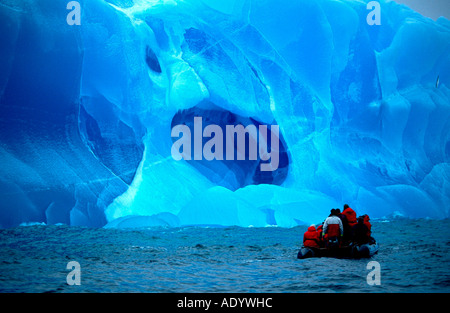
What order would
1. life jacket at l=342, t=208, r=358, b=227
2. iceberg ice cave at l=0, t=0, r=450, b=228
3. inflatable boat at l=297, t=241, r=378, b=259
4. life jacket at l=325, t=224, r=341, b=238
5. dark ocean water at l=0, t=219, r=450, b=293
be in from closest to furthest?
dark ocean water at l=0, t=219, r=450, b=293, inflatable boat at l=297, t=241, r=378, b=259, life jacket at l=325, t=224, r=341, b=238, life jacket at l=342, t=208, r=358, b=227, iceberg ice cave at l=0, t=0, r=450, b=228

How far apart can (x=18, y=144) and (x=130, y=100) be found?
280 centimetres

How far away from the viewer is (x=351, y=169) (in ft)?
38.3

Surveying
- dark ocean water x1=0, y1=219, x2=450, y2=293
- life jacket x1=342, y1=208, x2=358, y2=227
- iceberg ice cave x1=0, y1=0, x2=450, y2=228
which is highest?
iceberg ice cave x1=0, y1=0, x2=450, y2=228

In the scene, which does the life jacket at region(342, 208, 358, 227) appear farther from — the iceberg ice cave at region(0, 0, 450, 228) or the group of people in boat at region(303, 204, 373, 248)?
the iceberg ice cave at region(0, 0, 450, 228)

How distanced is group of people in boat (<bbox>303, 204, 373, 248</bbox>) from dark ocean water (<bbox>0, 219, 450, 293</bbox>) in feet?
1.05

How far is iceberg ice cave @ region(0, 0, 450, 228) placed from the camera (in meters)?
9.56

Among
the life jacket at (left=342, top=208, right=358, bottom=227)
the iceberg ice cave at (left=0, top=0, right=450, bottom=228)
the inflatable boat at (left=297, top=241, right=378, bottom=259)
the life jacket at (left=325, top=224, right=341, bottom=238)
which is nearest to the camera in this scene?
the inflatable boat at (left=297, top=241, right=378, bottom=259)

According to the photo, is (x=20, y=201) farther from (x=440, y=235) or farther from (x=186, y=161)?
(x=440, y=235)

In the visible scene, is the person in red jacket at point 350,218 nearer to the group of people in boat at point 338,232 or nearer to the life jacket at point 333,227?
the group of people in boat at point 338,232

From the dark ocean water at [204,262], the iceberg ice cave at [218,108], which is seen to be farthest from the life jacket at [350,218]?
the iceberg ice cave at [218,108]

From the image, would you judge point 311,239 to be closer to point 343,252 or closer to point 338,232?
point 338,232

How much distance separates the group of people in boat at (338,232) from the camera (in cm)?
722

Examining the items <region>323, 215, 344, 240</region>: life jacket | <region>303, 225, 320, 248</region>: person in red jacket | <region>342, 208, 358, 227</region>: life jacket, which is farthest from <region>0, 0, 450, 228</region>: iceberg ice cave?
<region>323, 215, 344, 240</region>: life jacket
